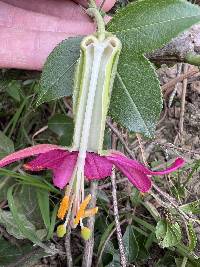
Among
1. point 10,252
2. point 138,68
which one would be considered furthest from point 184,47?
point 10,252

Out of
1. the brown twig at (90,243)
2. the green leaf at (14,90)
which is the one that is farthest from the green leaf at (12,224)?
the green leaf at (14,90)

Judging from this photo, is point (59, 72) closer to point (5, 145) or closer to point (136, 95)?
point (136, 95)

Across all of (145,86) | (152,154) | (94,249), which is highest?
(145,86)

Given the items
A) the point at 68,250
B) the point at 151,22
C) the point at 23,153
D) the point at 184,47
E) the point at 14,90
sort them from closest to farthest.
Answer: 1. the point at 23,153
2. the point at 151,22
3. the point at 184,47
4. the point at 68,250
5. the point at 14,90

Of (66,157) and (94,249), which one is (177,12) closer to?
(66,157)

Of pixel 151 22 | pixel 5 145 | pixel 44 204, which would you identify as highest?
pixel 151 22

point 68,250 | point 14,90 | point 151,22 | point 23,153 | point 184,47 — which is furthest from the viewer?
point 14,90

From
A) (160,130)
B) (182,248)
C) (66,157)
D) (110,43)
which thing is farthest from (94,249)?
(110,43)

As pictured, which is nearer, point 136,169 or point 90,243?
point 136,169
